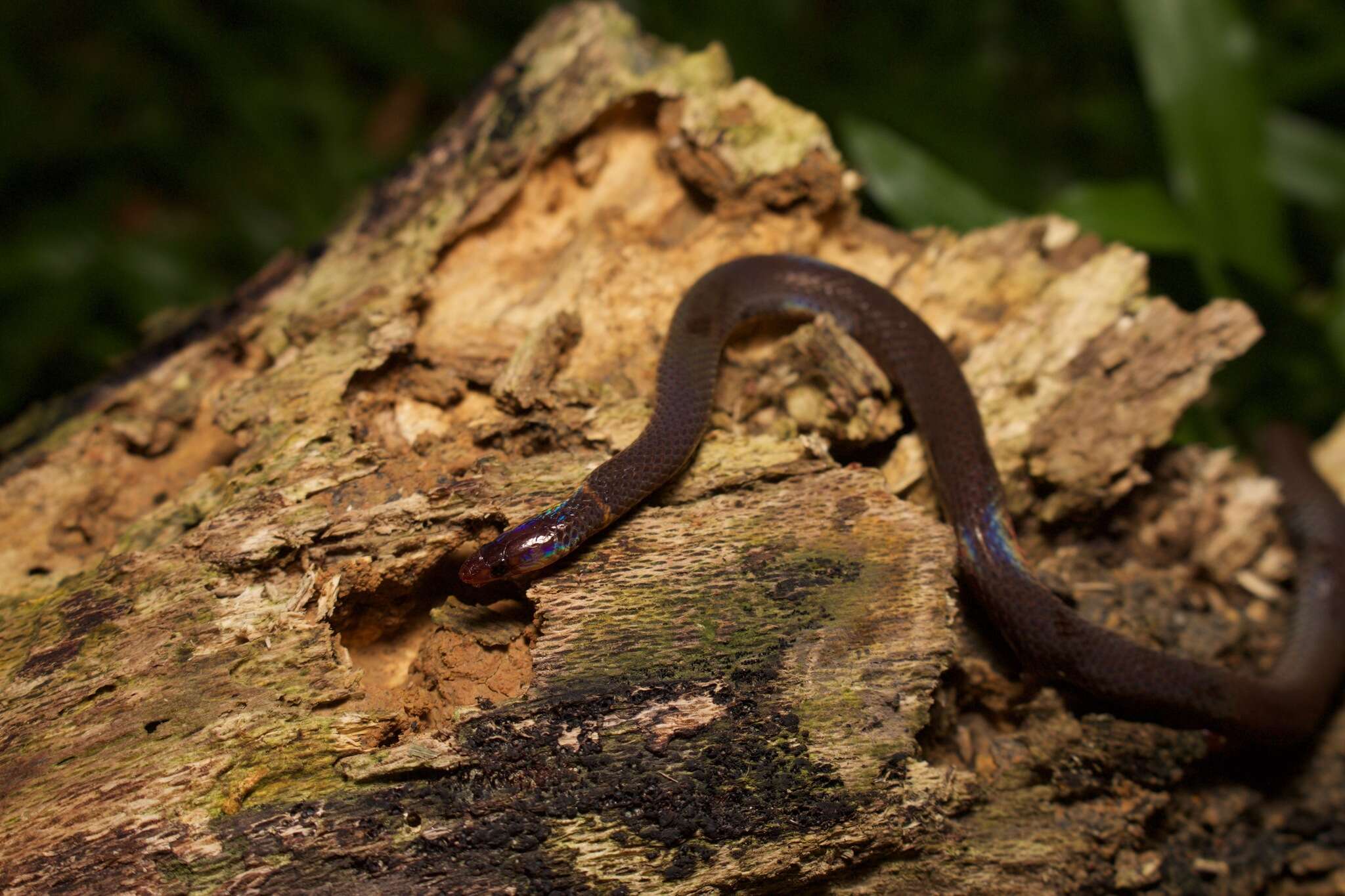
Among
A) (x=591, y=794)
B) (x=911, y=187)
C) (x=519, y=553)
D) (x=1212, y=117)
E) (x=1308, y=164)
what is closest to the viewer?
(x=591, y=794)

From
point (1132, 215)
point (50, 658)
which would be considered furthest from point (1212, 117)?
point (50, 658)

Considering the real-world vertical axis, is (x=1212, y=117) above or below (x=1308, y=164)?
above

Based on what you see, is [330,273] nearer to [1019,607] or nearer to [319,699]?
[319,699]

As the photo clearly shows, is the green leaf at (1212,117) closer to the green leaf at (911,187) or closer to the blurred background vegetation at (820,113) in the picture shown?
the blurred background vegetation at (820,113)

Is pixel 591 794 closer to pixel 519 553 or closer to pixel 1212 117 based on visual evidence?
pixel 519 553

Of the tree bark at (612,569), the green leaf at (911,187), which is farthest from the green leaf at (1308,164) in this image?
the tree bark at (612,569)

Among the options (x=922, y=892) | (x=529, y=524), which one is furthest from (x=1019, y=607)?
(x=529, y=524)

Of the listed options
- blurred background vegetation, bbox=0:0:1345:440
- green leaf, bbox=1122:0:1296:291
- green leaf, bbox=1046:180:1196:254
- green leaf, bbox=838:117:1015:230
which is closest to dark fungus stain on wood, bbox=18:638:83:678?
blurred background vegetation, bbox=0:0:1345:440
